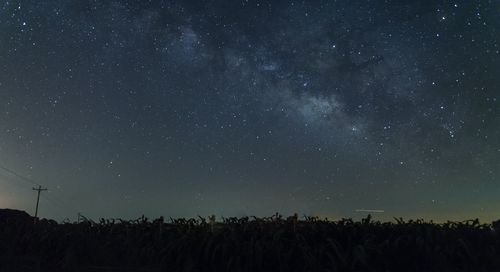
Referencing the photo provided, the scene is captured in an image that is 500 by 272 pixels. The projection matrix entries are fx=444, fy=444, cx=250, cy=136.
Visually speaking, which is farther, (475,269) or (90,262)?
(90,262)

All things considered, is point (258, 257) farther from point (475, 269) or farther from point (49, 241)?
point (49, 241)

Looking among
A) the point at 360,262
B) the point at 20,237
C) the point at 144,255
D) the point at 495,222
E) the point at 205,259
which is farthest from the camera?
the point at 20,237

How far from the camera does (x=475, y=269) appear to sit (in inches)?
244

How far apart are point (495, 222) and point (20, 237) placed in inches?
350

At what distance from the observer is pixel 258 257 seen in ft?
20.3

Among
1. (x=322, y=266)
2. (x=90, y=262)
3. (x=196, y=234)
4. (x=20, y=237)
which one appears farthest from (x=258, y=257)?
(x=20, y=237)

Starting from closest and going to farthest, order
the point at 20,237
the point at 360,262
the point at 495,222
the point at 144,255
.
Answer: the point at 360,262
the point at 144,255
the point at 495,222
the point at 20,237

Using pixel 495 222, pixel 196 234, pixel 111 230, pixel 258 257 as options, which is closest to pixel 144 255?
pixel 196 234

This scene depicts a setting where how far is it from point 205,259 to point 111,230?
2419 mm

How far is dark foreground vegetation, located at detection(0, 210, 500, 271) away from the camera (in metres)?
6.19

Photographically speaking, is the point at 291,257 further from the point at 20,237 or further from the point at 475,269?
the point at 20,237

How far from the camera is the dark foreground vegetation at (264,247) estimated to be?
6.19 m

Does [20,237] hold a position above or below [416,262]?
above

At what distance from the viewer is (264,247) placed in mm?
6352
